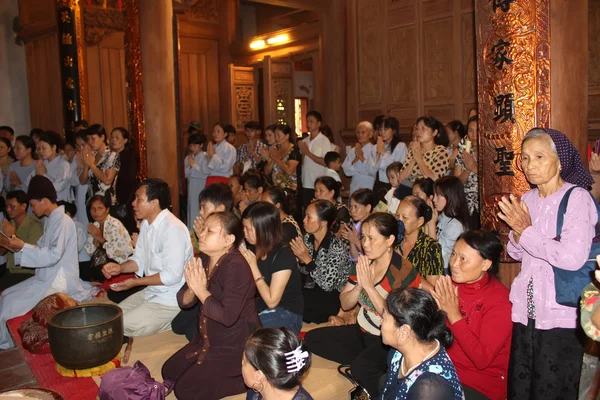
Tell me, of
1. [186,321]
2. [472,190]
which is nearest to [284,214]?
[186,321]

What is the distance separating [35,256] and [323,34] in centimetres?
659

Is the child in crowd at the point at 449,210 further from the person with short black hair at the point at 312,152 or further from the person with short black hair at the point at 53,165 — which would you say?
the person with short black hair at the point at 53,165

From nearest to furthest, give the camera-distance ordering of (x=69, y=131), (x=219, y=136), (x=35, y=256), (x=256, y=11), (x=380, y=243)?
(x=380, y=243) → (x=35, y=256) → (x=219, y=136) → (x=69, y=131) → (x=256, y=11)

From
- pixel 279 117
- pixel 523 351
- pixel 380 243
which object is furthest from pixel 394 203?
pixel 279 117

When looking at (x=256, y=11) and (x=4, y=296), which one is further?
(x=256, y=11)

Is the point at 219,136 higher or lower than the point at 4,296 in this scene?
higher

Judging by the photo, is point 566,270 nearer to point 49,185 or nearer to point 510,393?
point 510,393

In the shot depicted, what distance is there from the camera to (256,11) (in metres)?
13.5

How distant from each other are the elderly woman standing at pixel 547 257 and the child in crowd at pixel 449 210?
130 centimetres

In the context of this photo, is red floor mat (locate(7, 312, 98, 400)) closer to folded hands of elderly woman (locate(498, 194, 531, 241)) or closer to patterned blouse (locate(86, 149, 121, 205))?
folded hands of elderly woman (locate(498, 194, 531, 241))

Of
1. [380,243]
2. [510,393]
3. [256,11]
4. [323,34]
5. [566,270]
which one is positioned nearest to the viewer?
[566,270]

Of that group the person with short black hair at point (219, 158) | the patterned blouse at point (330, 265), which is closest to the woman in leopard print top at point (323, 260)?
the patterned blouse at point (330, 265)

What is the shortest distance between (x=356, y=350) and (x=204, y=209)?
1562mm

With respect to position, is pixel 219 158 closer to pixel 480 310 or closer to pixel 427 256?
pixel 427 256
